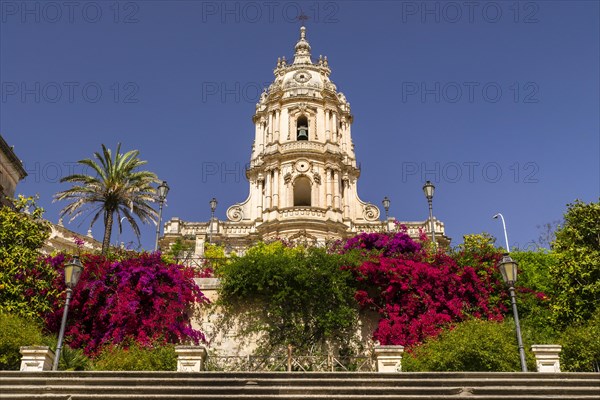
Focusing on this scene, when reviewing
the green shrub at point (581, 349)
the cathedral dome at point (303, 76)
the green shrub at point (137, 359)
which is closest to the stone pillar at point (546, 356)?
the green shrub at point (581, 349)

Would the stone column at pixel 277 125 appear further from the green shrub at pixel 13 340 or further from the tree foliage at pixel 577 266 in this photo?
the green shrub at pixel 13 340

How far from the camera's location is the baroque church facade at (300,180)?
4358 cm

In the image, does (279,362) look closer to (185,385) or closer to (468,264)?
(185,385)

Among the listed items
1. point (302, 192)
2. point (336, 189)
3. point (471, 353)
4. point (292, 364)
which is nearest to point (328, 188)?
point (336, 189)

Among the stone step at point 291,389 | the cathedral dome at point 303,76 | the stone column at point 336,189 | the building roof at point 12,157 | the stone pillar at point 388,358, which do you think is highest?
the cathedral dome at point 303,76

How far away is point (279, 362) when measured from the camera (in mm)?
19484

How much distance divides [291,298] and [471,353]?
758 cm

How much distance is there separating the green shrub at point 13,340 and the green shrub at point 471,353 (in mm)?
10887

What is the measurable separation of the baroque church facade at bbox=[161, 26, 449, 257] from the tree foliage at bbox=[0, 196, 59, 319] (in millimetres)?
19431

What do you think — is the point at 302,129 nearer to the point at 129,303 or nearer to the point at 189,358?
the point at 129,303

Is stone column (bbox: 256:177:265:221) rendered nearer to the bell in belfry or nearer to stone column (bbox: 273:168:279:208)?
stone column (bbox: 273:168:279:208)

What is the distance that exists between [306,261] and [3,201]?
18714mm

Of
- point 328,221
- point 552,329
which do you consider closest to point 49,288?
point 552,329

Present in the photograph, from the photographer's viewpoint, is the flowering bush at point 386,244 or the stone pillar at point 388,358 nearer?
the stone pillar at point 388,358
